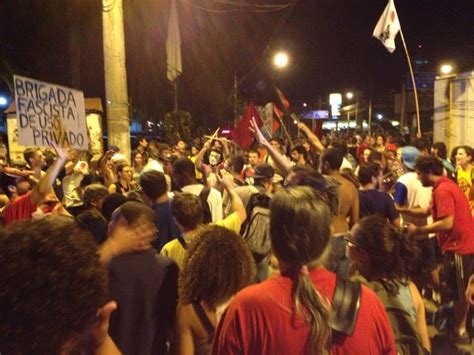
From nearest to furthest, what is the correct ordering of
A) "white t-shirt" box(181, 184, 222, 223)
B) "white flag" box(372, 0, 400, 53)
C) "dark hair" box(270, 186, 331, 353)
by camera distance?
"dark hair" box(270, 186, 331, 353) < "white t-shirt" box(181, 184, 222, 223) < "white flag" box(372, 0, 400, 53)

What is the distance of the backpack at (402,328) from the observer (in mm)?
2566

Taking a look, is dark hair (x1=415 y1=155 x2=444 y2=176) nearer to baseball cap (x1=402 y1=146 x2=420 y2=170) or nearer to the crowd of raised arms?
the crowd of raised arms

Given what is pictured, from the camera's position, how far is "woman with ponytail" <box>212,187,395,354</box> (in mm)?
1937

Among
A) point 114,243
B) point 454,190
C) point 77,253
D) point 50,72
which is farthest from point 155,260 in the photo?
point 50,72

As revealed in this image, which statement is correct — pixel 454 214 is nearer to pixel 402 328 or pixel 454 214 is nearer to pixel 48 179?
pixel 402 328

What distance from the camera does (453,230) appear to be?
5562 millimetres

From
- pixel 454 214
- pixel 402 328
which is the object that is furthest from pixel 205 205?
pixel 402 328

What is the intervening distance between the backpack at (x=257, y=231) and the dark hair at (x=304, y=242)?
9.14 feet

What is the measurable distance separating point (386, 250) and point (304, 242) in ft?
3.44

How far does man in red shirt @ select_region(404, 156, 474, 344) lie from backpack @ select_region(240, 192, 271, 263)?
1504 mm

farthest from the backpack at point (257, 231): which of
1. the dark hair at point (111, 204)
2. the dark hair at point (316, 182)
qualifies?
the dark hair at point (111, 204)

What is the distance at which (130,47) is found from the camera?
25.7 m

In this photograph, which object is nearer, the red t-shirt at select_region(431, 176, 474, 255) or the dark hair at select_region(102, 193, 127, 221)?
the dark hair at select_region(102, 193, 127, 221)

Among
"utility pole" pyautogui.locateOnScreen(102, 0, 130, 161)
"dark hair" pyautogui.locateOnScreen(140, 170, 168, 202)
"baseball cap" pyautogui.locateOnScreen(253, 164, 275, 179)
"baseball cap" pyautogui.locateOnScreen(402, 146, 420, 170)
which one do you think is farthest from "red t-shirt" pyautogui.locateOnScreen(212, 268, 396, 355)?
"utility pole" pyautogui.locateOnScreen(102, 0, 130, 161)
